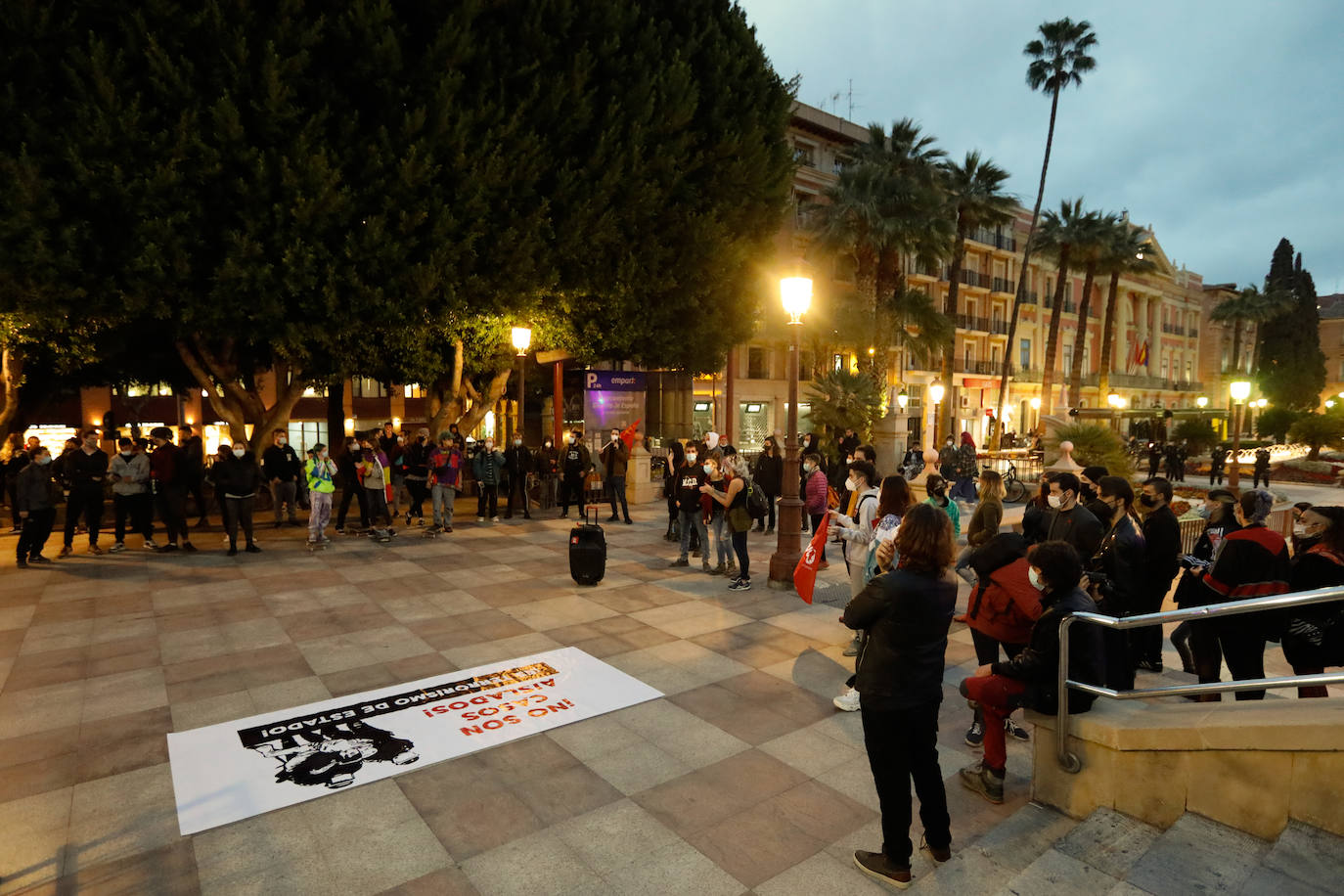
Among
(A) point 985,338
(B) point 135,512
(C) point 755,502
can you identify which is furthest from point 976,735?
(A) point 985,338

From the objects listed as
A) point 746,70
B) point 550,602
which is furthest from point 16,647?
point 746,70

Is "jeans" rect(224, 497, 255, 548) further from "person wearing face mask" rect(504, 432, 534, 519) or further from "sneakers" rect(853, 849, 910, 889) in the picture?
"sneakers" rect(853, 849, 910, 889)

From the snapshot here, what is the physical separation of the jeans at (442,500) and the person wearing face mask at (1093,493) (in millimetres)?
9933

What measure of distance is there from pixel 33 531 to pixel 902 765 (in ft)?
40.5

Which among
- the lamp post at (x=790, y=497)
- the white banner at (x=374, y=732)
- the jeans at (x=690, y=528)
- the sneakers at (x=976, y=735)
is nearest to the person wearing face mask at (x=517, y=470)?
the jeans at (x=690, y=528)

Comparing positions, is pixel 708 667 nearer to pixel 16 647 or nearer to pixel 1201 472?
pixel 16 647

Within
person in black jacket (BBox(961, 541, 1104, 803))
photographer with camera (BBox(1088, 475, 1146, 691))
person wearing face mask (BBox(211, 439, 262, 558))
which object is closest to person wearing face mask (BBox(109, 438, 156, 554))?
person wearing face mask (BBox(211, 439, 262, 558))

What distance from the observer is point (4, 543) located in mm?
12133

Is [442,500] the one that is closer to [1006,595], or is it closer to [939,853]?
[1006,595]

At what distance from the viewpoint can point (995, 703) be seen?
424cm

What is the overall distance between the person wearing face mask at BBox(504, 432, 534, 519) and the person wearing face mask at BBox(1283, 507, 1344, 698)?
40.5 ft

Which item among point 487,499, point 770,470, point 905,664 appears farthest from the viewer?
point 487,499

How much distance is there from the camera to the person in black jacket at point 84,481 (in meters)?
11.0

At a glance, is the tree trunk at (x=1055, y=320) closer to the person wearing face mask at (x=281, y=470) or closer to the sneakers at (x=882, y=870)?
the person wearing face mask at (x=281, y=470)
